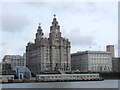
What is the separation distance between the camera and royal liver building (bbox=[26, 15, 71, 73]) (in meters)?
141

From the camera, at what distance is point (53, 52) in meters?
143

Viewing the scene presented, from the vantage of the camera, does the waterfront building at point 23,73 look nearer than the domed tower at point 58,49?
Yes

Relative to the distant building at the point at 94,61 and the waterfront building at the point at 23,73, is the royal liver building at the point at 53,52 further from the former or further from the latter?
the waterfront building at the point at 23,73

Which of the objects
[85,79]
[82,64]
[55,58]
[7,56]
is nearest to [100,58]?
[82,64]

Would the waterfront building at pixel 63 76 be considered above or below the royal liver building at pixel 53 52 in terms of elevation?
below

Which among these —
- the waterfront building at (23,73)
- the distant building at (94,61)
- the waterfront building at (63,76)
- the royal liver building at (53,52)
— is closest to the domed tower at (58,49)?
the royal liver building at (53,52)

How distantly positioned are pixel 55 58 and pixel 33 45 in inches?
749

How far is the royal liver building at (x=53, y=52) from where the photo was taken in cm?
14125

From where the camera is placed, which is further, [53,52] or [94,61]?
[94,61]

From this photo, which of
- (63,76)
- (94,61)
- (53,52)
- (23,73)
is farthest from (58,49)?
(63,76)

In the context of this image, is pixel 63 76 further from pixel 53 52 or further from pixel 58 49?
pixel 58 49

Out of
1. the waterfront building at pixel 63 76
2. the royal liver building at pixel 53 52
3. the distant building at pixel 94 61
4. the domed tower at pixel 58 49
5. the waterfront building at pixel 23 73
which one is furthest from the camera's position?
the distant building at pixel 94 61

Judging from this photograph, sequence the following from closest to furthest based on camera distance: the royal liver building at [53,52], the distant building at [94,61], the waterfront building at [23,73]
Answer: the waterfront building at [23,73] < the royal liver building at [53,52] < the distant building at [94,61]

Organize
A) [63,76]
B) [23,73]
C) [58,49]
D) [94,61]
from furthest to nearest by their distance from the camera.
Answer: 1. [94,61]
2. [58,49]
3. [23,73]
4. [63,76]
